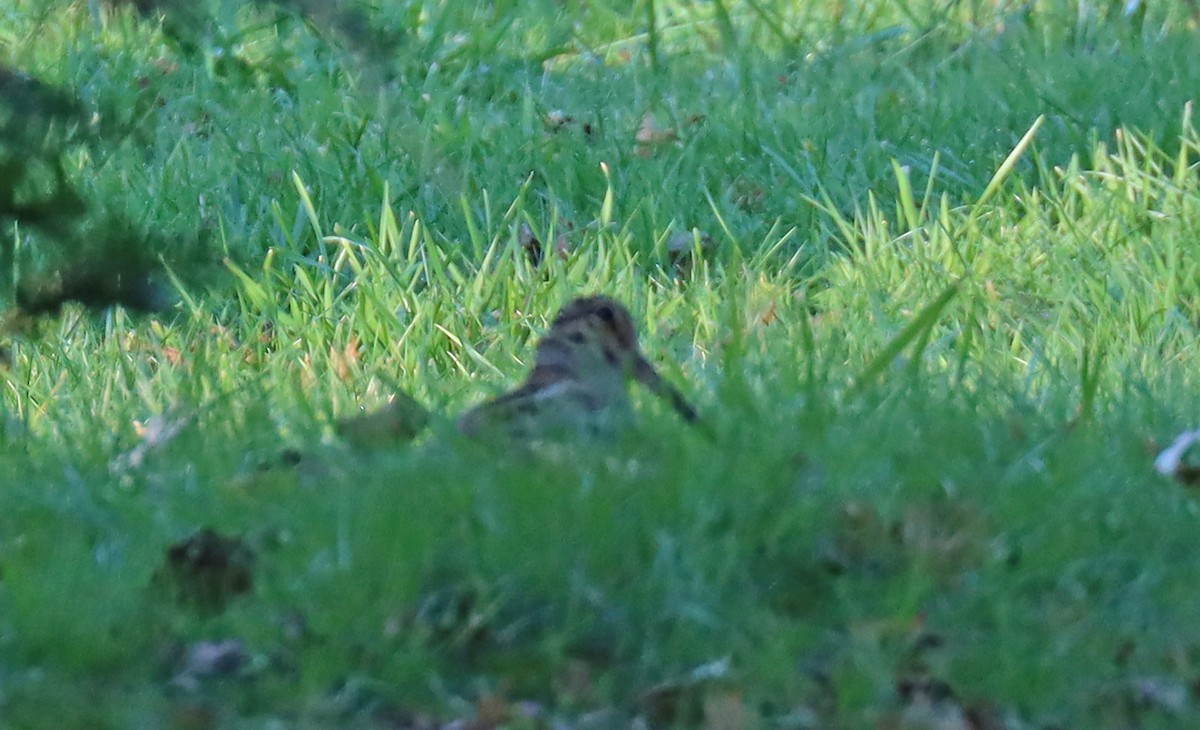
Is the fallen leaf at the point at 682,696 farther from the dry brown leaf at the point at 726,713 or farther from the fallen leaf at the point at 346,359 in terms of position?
the fallen leaf at the point at 346,359

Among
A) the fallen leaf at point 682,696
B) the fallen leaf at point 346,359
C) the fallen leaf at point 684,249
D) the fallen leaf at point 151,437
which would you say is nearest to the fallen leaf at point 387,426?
the fallen leaf at point 151,437

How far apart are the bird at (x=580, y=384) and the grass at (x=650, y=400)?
0.30ft

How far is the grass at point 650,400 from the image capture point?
2.26 m

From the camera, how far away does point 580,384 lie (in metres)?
3.09

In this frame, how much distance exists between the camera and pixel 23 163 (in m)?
2.94

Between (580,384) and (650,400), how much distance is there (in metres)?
0.14

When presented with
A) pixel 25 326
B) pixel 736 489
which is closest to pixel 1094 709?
pixel 736 489

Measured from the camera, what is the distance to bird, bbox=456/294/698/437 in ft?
9.66

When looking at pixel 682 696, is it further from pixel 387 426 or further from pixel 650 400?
pixel 387 426

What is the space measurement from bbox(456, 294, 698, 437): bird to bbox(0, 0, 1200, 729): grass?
0.09 m

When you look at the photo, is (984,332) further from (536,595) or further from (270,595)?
(270,595)

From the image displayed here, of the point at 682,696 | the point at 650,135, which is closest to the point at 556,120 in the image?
the point at 650,135

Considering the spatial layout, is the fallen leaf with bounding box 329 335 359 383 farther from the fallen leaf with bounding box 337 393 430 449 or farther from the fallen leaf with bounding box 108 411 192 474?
the fallen leaf with bounding box 337 393 430 449

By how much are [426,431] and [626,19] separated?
4.41m
